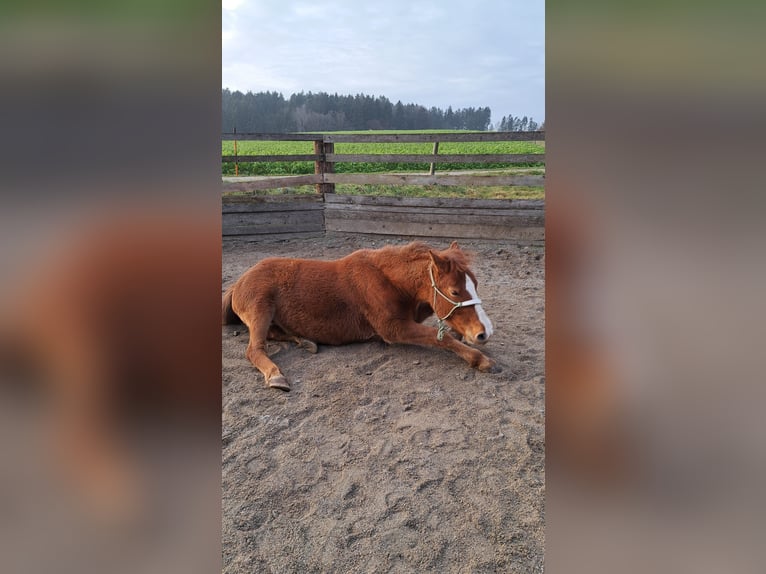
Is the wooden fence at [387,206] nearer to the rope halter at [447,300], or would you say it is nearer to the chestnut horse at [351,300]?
the chestnut horse at [351,300]

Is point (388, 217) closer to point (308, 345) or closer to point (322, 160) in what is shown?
point (322, 160)

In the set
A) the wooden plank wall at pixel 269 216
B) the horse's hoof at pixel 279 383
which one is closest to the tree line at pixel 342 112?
the wooden plank wall at pixel 269 216

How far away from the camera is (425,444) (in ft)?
7.79

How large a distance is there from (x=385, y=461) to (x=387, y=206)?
19.6 feet

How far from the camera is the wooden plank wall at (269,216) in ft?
25.0

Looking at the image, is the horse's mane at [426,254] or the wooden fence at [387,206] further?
the wooden fence at [387,206]

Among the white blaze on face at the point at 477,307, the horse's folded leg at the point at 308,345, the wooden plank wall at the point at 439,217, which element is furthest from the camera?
the wooden plank wall at the point at 439,217

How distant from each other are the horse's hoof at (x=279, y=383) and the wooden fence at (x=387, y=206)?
4772 mm
